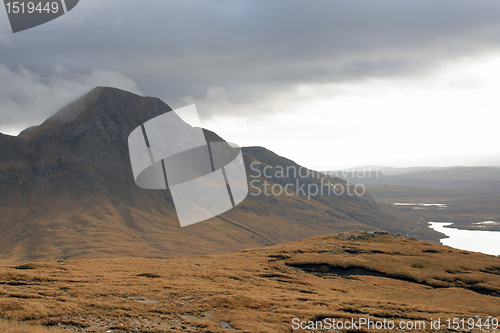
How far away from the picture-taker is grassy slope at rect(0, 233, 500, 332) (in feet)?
105

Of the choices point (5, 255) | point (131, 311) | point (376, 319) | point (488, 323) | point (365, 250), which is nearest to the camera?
point (131, 311)

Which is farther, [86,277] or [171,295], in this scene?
[86,277]

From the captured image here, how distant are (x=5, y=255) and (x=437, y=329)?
731 ft

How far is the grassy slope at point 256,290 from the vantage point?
3194 cm

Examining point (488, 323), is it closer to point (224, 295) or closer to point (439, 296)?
point (439, 296)

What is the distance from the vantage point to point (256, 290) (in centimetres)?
4625

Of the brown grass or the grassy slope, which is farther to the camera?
the grassy slope

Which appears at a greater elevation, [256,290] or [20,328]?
[20,328]

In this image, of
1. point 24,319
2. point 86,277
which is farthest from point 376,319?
point 86,277

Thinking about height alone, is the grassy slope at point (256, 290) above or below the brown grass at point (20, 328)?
below

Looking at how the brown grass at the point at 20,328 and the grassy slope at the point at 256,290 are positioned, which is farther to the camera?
the grassy slope at the point at 256,290

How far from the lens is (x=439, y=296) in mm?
51062

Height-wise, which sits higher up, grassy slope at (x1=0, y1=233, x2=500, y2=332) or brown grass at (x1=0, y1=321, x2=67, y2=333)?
brown grass at (x1=0, y1=321, x2=67, y2=333)

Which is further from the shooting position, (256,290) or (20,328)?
(256,290)
